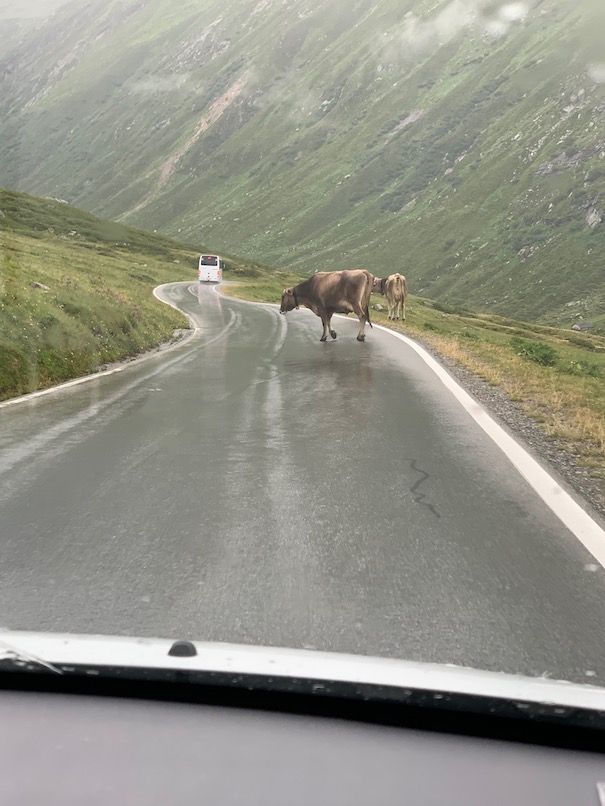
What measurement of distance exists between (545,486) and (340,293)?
14.6 m

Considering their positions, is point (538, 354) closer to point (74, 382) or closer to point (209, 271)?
point (74, 382)

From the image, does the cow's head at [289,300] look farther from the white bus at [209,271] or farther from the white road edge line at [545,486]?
the white bus at [209,271]

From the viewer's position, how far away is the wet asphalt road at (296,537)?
371 cm

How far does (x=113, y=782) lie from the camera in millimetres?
1897

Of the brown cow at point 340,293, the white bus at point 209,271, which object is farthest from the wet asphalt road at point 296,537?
the white bus at point 209,271

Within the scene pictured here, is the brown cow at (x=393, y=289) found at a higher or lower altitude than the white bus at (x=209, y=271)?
lower

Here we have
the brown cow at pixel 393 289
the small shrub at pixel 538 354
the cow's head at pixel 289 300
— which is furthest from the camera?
the brown cow at pixel 393 289

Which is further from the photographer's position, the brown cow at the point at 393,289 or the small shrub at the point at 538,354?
the brown cow at the point at 393,289

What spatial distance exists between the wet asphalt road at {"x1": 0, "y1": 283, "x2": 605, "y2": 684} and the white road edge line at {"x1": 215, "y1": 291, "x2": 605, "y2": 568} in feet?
0.37

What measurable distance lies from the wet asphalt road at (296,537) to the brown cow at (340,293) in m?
10.2

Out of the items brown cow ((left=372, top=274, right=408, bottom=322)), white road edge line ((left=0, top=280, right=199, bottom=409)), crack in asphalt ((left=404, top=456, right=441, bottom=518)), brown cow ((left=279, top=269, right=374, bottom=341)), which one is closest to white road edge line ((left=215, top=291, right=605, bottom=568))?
crack in asphalt ((left=404, top=456, right=441, bottom=518))

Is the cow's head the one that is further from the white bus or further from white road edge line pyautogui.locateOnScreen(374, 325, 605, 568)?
the white bus

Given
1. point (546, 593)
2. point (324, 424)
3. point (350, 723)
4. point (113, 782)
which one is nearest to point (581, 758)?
point (350, 723)

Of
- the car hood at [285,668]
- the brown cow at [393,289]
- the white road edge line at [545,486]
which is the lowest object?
the white road edge line at [545,486]
